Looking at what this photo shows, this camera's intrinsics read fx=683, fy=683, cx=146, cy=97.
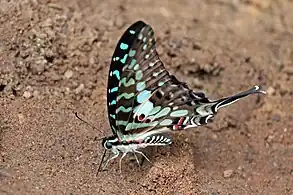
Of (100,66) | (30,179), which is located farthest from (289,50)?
(30,179)

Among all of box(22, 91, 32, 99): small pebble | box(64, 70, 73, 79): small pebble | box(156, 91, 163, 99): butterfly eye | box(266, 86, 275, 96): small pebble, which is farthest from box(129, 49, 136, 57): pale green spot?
box(266, 86, 275, 96): small pebble

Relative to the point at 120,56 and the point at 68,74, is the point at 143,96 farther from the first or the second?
the point at 68,74

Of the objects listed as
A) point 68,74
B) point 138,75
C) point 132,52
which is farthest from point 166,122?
point 68,74

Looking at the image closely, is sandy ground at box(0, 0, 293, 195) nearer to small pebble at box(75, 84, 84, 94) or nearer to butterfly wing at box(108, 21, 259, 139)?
small pebble at box(75, 84, 84, 94)

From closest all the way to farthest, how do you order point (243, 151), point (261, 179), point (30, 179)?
1. point (30, 179)
2. point (261, 179)
3. point (243, 151)

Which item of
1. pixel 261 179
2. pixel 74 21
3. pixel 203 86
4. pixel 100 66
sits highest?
pixel 74 21

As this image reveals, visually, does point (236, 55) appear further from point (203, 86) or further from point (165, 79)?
point (165, 79)


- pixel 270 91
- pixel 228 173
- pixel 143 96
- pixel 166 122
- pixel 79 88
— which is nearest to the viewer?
pixel 143 96
